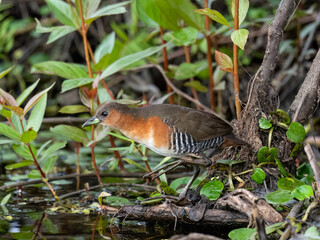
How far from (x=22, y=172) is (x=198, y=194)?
1.96 meters

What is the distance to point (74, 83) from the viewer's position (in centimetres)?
338

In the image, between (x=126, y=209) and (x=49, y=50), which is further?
(x=49, y=50)

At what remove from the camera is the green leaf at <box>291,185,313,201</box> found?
2617 millimetres

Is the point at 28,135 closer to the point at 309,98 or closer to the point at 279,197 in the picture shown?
the point at 279,197

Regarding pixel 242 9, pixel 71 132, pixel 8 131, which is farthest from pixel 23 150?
pixel 242 9

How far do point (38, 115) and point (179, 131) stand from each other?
0.90m

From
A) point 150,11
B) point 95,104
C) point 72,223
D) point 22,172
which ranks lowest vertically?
point 22,172

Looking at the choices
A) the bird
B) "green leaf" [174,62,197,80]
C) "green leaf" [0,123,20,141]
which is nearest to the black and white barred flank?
the bird

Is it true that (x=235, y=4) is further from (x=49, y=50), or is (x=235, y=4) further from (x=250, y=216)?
(x=49, y=50)

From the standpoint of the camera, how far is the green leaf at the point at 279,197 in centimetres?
267

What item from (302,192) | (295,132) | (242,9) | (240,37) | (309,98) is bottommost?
(302,192)

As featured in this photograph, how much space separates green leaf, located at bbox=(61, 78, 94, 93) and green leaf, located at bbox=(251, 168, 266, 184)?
1211 mm

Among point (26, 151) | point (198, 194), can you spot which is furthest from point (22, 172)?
point (198, 194)

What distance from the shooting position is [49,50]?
279 inches
